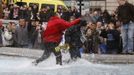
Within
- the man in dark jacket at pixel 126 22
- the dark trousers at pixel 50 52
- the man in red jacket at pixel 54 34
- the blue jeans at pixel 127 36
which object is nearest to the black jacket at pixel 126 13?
the man in dark jacket at pixel 126 22

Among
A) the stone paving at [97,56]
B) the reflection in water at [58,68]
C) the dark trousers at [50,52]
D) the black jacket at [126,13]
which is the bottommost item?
the stone paving at [97,56]

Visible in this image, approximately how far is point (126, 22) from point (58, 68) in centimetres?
398

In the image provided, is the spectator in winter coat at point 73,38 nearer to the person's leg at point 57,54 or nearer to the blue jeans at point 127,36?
the person's leg at point 57,54

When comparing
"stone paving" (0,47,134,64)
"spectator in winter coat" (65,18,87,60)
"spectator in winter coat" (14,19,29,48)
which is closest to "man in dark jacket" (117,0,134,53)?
"stone paving" (0,47,134,64)

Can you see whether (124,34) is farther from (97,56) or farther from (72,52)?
(72,52)

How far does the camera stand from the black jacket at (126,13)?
70.4 ft

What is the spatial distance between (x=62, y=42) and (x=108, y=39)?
2620mm

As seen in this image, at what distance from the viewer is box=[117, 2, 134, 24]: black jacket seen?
21.5 metres

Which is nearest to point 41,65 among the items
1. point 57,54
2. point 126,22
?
point 57,54

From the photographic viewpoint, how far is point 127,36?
69.9 feet

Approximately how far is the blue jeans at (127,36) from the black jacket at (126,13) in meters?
0.16

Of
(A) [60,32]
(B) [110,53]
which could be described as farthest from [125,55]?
(A) [60,32]

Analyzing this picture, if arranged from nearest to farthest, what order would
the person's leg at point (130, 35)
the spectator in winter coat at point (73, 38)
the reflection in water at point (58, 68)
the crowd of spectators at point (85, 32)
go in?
1. the reflection in water at point (58, 68)
2. the spectator in winter coat at point (73, 38)
3. the person's leg at point (130, 35)
4. the crowd of spectators at point (85, 32)

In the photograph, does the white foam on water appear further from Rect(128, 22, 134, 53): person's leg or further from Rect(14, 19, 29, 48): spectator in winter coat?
Rect(14, 19, 29, 48): spectator in winter coat
